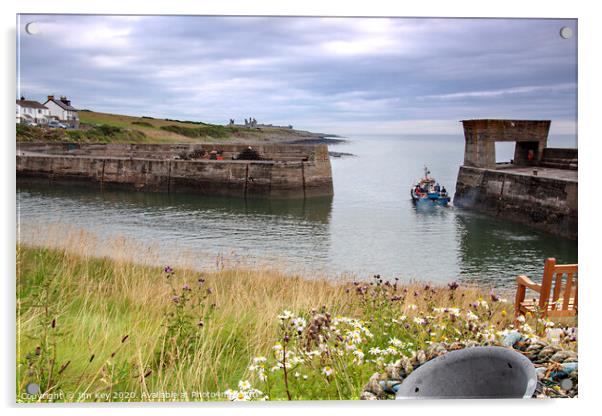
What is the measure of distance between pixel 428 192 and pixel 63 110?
3161 mm

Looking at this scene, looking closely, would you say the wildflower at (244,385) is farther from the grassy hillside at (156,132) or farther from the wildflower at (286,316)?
the grassy hillside at (156,132)

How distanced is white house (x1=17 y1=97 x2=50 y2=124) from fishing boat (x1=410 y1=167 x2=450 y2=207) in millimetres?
3034

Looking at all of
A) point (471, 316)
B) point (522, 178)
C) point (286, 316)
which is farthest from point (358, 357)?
point (522, 178)

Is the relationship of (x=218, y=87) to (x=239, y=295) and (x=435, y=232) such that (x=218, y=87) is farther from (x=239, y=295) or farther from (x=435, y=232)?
(x=435, y=232)

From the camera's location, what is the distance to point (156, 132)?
5109 mm

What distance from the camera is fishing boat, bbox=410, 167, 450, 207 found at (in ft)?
16.4

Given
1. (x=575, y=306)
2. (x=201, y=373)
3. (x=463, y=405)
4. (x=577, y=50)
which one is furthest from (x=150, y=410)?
(x=577, y=50)

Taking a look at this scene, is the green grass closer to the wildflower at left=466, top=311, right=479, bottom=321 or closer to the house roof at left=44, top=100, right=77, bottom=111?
the wildflower at left=466, top=311, right=479, bottom=321

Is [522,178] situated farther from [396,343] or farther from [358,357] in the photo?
[358,357]

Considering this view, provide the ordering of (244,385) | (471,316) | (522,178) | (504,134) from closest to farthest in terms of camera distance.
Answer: (244,385)
(471,316)
(504,134)
(522,178)

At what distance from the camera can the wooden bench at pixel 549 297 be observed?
4230 mm

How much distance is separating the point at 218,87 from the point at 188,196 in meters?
1.77

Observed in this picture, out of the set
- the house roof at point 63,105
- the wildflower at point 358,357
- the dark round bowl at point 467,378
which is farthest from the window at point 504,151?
the house roof at point 63,105

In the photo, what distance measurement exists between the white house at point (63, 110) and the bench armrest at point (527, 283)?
3785 mm
